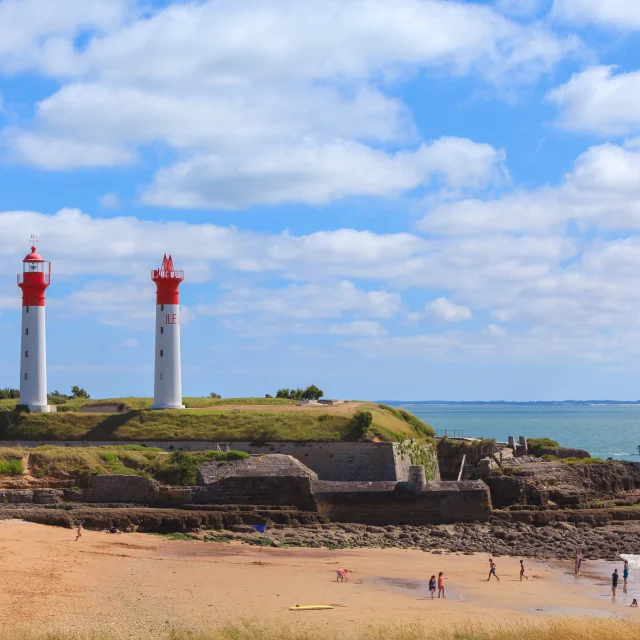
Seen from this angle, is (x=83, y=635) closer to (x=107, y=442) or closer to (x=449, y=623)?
(x=449, y=623)

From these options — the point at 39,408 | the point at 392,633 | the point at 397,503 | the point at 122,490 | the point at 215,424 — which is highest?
the point at 39,408

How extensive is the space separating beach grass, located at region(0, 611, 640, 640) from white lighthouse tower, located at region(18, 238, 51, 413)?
2950cm

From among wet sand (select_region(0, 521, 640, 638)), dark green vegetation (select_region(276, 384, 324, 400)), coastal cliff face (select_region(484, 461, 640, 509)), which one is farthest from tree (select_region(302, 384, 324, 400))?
wet sand (select_region(0, 521, 640, 638))

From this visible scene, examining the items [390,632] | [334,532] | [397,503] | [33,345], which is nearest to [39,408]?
[33,345]

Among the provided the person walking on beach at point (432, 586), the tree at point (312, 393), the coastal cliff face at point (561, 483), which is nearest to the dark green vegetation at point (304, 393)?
the tree at point (312, 393)

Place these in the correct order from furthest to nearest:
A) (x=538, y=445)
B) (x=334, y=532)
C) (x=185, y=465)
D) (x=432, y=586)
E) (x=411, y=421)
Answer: (x=538, y=445)
(x=411, y=421)
(x=185, y=465)
(x=334, y=532)
(x=432, y=586)

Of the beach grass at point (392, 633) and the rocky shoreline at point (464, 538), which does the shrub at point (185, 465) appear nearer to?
the rocky shoreline at point (464, 538)

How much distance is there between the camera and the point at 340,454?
1694 inches

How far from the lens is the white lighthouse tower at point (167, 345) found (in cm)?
4872

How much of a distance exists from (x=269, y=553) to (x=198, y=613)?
337 inches

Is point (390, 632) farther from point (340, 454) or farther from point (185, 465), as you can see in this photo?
point (340, 454)

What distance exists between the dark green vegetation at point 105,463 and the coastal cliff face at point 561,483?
11.3m

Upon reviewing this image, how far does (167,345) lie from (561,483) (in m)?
19.9

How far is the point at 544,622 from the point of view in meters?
23.4
